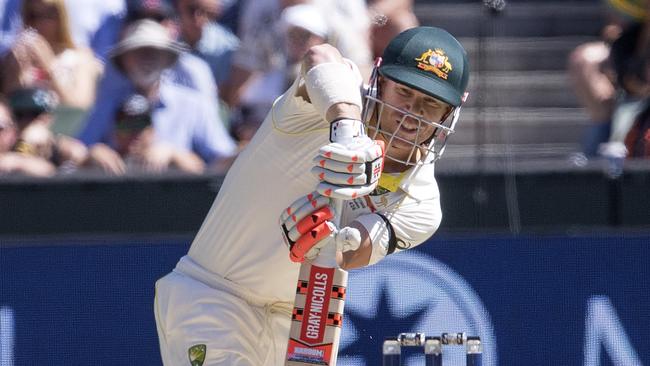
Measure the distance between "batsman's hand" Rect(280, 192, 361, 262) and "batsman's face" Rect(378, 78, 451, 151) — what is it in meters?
0.37

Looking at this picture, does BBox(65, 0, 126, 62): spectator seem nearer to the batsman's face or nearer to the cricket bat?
the batsman's face

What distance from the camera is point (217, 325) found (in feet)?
12.3

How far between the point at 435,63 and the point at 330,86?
18.0 inches

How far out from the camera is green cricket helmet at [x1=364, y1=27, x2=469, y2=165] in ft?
11.4

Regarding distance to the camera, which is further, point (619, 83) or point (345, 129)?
point (619, 83)

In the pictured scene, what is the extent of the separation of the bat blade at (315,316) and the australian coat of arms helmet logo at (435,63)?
24.8 inches

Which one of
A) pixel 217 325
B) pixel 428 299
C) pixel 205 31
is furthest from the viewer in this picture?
pixel 205 31

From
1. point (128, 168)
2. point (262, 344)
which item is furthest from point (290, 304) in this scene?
point (128, 168)

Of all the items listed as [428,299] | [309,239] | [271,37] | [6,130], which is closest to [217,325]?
[309,239]

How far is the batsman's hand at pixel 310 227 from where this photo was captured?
10.5 feet

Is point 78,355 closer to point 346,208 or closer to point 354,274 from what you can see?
point 354,274

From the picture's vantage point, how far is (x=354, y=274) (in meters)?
5.32

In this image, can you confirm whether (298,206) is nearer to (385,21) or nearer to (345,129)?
(345,129)

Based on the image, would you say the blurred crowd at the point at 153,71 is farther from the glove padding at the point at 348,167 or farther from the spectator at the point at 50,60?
the glove padding at the point at 348,167
